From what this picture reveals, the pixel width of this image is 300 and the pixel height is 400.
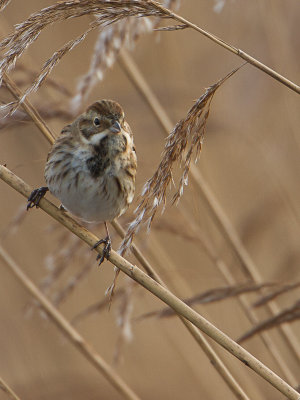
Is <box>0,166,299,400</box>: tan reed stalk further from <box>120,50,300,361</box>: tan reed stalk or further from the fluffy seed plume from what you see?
<box>120,50,300,361</box>: tan reed stalk

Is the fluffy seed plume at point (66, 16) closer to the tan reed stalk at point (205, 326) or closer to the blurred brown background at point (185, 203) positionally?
the tan reed stalk at point (205, 326)

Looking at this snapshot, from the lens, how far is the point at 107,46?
1923mm

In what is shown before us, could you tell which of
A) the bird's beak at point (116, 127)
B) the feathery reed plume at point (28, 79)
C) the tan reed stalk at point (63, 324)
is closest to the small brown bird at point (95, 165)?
the bird's beak at point (116, 127)

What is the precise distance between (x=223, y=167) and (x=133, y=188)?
1.60 metres

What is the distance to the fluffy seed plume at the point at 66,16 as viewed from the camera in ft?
4.52

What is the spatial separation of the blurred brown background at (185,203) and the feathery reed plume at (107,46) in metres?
0.79

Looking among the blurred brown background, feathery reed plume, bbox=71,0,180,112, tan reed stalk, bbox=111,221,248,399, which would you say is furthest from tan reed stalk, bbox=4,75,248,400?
the blurred brown background

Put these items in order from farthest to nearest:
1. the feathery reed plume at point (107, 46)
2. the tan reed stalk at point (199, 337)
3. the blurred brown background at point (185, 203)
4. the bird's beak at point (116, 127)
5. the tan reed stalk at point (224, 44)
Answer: the blurred brown background at point (185, 203) → the bird's beak at point (116, 127) → the feathery reed plume at point (107, 46) → the tan reed stalk at point (199, 337) → the tan reed stalk at point (224, 44)

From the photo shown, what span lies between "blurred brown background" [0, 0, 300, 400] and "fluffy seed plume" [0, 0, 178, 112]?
123 centimetres

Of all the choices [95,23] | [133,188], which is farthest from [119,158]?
[95,23]

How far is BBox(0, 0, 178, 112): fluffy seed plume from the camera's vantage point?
54.2 inches

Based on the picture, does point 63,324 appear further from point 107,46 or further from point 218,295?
point 107,46

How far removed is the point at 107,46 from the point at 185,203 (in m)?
1.44

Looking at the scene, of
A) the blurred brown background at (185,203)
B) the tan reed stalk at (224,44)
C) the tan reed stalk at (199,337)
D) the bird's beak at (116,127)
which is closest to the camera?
the tan reed stalk at (224,44)
